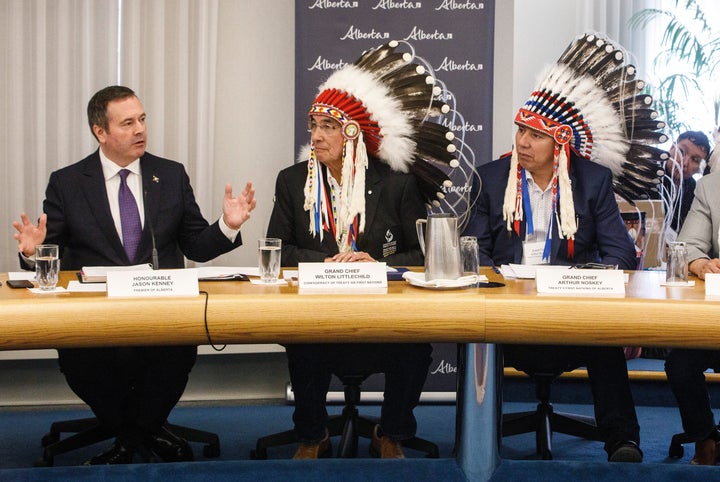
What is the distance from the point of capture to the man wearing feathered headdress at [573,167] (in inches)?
124

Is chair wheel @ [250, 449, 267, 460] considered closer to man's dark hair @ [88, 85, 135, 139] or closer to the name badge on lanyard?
the name badge on lanyard

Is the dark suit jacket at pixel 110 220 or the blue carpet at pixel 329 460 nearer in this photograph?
the blue carpet at pixel 329 460

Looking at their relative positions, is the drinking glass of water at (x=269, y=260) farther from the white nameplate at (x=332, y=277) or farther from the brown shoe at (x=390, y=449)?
the brown shoe at (x=390, y=449)

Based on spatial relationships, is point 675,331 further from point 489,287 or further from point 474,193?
point 474,193

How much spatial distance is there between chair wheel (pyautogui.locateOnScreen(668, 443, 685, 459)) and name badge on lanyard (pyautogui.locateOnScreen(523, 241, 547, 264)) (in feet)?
2.52

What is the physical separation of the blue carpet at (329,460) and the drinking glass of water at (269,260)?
0.48m

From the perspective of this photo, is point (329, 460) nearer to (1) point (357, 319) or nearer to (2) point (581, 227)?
(1) point (357, 319)

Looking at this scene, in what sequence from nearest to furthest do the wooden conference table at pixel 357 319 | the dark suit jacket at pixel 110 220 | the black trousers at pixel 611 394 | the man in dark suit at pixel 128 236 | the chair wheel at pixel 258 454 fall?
the wooden conference table at pixel 357 319
the black trousers at pixel 611 394
the man in dark suit at pixel 128 236
the chair wheel at pixel 258 454
the dark suit jacket at pixel 110 220

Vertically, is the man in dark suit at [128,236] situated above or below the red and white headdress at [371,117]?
below

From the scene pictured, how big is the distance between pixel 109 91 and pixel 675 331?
7.00 ft

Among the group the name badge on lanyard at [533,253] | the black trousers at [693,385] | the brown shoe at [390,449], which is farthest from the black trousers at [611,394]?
the brown shoe at [390,449]

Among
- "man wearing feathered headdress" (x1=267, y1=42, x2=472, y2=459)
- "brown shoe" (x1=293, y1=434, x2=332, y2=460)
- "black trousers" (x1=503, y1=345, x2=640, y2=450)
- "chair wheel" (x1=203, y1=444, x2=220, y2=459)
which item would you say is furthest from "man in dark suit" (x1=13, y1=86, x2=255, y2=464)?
"black trousers" (x1=503, y1=345, x2=640, y2=450)

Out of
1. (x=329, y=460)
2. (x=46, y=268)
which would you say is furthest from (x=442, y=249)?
(x=46, y=268)

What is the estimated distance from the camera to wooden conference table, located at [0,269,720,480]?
1.95 m
